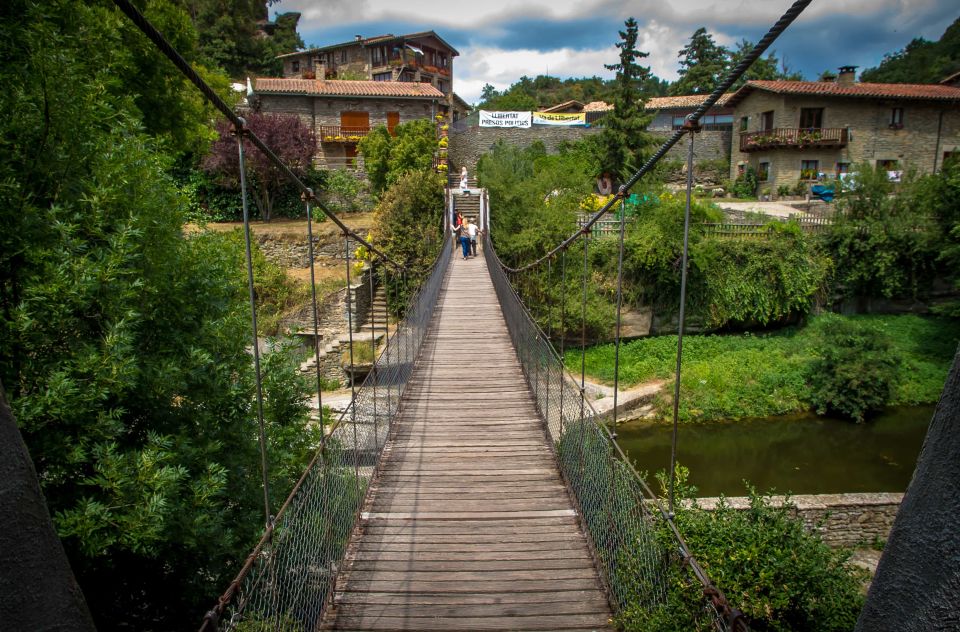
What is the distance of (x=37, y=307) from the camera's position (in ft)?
11.3

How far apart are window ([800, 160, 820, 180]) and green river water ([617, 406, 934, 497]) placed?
435 inches

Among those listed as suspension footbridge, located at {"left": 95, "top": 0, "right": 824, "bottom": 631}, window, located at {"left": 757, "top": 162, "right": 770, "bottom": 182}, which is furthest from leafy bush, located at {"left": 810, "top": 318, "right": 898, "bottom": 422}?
window, located at {"left": 757, "top": 162, "right": 770, "bottom": 182}

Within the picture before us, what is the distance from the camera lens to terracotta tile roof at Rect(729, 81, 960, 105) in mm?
20766

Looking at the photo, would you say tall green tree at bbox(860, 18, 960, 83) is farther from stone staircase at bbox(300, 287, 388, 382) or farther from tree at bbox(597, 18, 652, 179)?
stone staircase at bbox(300, 287, 388, 382)

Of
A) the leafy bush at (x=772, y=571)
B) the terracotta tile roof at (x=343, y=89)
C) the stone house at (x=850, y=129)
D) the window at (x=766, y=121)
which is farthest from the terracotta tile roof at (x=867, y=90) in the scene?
the leafy bush at (x=772, y=571)

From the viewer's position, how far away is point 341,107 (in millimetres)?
22406

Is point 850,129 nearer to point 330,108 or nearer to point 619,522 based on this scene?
point 330,108

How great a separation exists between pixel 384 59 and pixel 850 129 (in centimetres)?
2198

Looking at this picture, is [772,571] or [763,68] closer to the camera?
[772,571]

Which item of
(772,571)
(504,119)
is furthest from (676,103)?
(772,571)

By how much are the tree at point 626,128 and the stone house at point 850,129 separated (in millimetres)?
4476

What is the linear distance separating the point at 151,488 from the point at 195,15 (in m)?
28.8

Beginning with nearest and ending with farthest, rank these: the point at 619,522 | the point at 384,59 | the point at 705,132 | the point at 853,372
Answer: the point at 619,522 < the point at 853,372 < the point at 705,132 < the point at 384,59

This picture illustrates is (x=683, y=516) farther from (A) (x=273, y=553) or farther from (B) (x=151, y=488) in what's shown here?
(B) (x=151, y=488)
